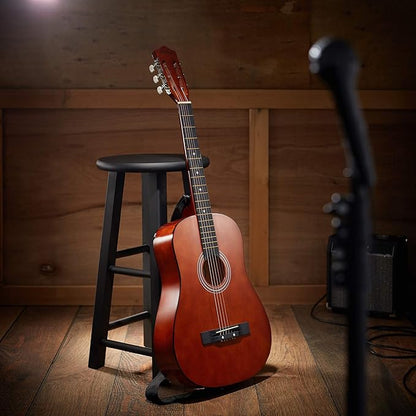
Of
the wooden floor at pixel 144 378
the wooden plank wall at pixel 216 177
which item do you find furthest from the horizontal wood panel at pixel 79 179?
the wooden floor at pixel 144 378

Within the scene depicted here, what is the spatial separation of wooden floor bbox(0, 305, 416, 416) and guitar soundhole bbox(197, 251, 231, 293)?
320 mm

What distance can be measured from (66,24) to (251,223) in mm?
1120

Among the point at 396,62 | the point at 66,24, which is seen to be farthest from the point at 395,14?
the point at 66,24

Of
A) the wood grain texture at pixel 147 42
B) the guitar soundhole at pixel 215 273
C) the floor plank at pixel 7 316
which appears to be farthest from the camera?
the wood grain texture at pixel 147 42

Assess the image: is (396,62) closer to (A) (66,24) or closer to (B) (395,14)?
(B) (395,14)

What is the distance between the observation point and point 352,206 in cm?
86

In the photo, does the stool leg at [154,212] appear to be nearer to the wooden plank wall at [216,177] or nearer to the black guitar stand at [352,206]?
the wooden plank wall at [216,177]

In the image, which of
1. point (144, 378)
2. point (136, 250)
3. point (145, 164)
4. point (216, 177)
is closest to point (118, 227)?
point (136, 250)

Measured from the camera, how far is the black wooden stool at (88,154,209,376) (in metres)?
2.41

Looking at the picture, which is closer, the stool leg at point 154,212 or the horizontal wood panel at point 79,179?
the stool leg at point 154,212

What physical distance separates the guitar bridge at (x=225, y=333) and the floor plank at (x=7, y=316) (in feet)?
3.07

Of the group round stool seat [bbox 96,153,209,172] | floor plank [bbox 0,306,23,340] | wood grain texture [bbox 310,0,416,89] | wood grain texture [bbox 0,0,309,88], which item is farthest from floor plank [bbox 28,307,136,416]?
wood grain texture [bbox 310,0,416,89]

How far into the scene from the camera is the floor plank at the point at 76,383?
7.31ft

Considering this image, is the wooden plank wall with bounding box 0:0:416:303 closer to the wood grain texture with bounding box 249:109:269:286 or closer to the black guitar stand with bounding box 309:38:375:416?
the wood grain texture with bounding box 249:109:269:286
